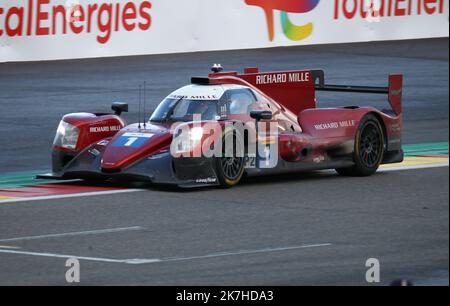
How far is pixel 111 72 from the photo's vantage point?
26344 millimetres

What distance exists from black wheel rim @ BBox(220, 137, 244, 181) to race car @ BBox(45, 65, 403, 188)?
0.04 feet

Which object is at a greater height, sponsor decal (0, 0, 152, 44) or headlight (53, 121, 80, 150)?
sponsor decal (0, 0, 152, 44)

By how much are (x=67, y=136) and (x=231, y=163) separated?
1.81m

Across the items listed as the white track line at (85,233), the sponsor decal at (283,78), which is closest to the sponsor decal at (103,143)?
the sponsor decal at (283,78)

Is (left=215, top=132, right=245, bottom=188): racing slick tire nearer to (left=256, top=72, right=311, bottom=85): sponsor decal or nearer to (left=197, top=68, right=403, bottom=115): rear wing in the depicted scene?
(left=197, top=68, right=403, bottom=115): rear wing

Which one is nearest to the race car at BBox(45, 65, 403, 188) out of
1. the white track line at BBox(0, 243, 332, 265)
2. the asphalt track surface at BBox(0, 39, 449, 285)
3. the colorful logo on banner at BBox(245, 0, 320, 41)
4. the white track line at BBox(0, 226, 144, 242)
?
the asphalt track surface at BBox(0, 39, 449, 285)

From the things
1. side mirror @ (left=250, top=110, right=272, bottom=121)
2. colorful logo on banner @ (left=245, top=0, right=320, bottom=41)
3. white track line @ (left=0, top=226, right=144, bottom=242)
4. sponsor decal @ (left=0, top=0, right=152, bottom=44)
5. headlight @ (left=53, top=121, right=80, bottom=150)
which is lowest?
white track line @ (left=0, top=226, right=144, bottom=242)

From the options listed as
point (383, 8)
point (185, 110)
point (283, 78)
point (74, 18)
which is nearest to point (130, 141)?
point (185, 110)

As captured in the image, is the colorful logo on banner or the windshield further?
the colorful logo on banner

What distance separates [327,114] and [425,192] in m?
1.62

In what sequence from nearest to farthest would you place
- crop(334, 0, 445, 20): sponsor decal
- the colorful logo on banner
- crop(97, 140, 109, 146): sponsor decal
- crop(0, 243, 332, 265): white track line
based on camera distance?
1. crop(0, 243, 332, 265): white track line
2. crop(97, 140, 109, 146): sponsor decal
3. the colorful logo on banner
4. crop(334, 0, 445, 20): sponsor decal

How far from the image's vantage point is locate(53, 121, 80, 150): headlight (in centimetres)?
1427

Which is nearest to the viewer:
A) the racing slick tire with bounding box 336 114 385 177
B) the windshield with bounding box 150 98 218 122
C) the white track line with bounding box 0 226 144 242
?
the white track line with bounding box 0 226 144 242
